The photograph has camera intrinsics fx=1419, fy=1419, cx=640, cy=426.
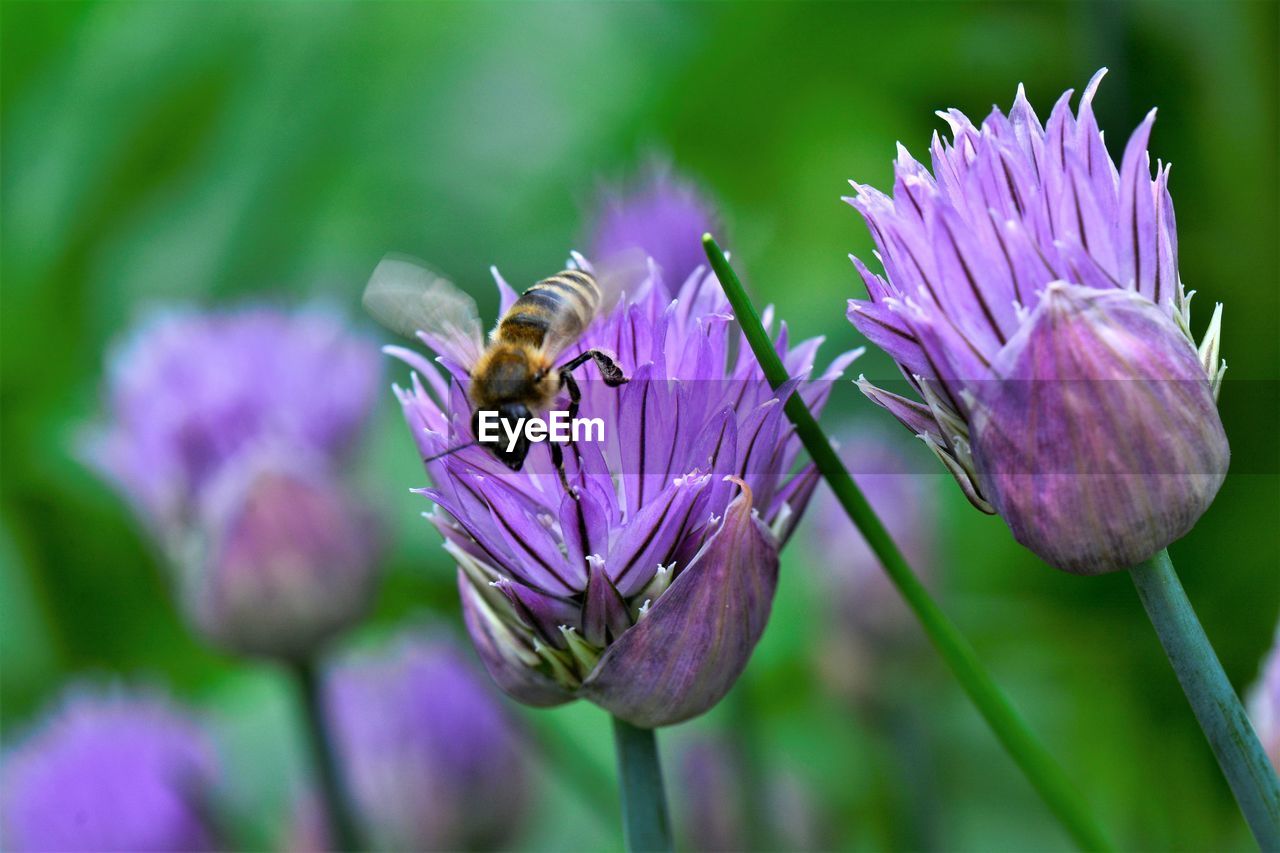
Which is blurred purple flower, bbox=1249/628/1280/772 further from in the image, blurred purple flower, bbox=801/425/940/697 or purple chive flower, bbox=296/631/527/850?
purple chive flower, bbox=296/631/527/850

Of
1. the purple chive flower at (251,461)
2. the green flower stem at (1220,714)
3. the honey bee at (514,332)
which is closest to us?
the green flower stem at (1220,714)

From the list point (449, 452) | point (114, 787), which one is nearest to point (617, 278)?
point (449, 452)

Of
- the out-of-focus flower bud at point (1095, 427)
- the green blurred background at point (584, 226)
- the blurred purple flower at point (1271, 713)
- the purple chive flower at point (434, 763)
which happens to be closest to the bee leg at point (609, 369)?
the out-of-focus flower bud at point (1095, 427)

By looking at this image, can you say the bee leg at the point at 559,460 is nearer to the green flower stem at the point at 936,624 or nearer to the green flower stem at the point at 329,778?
the green flower stem at the point at 936,624

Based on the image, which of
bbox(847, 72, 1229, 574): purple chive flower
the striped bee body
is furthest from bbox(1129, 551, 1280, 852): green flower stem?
the striped bee body

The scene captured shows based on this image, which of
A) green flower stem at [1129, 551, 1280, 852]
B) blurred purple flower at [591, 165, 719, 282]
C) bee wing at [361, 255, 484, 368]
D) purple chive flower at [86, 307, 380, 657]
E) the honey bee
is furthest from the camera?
purple chive flower at [86, 307, 380, 657]

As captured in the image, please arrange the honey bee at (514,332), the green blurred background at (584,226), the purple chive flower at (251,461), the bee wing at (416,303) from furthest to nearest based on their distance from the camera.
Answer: the green blurred background at (584,226) < the purple chive flower at (251,461) < the bee wing at (416,303) < the honey bee at (514,332)

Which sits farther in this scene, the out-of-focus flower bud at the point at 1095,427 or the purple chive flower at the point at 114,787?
the purple chive flower at the point at 114,787

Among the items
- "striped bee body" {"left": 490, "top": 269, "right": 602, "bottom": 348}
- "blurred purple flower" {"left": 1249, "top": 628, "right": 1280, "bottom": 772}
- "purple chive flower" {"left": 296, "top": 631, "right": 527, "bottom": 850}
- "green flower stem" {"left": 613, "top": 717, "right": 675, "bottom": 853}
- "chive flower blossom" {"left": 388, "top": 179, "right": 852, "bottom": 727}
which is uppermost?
"striped bee body" {"left": 490, "top": 269, "right": 602, "bottom": 348}

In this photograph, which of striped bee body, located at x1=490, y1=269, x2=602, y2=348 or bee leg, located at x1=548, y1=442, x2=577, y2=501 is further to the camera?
striped bee body, located at x1=490, y1=269, x2=602, y2=348
